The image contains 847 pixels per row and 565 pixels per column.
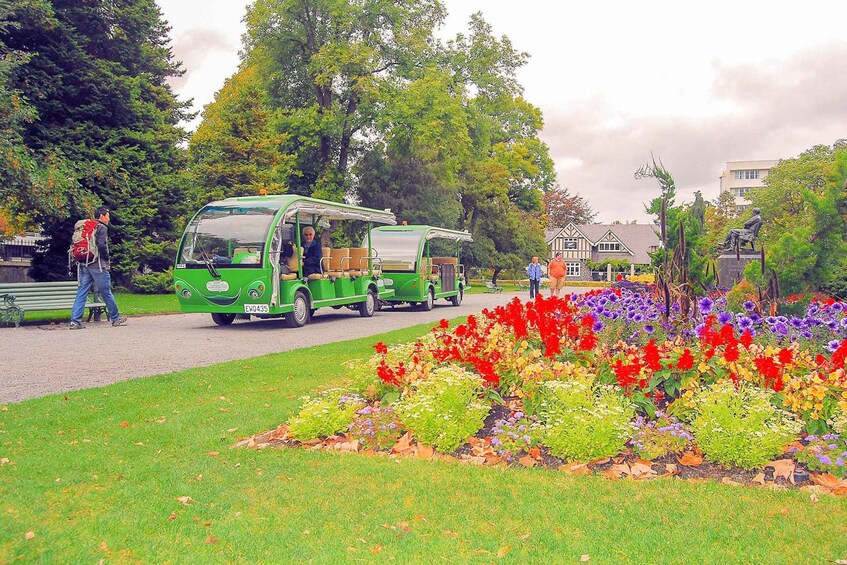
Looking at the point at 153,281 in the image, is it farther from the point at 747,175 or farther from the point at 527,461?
the point at 747,175

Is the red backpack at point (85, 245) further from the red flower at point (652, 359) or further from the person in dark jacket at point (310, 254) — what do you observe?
the red flower at point (652, 359)

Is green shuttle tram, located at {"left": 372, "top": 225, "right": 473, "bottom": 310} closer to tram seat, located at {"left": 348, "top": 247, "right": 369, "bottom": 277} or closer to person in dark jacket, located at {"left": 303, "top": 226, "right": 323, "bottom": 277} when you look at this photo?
tram seat, located at {"left": 348, "top": 247, "right": 369, "bottom": 277}

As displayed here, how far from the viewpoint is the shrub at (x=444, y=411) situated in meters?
5.34

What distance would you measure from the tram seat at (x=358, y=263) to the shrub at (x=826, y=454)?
596 inches

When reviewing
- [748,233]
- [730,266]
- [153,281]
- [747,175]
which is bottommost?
[153,281]

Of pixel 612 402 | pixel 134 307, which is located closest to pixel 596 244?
pixel 134 307

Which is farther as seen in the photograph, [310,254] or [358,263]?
[358,263]

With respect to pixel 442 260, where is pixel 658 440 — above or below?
below

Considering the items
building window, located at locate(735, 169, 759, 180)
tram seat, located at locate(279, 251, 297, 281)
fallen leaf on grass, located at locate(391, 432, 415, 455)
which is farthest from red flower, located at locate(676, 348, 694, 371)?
building window, located at locate(735, 169, 759, 180)

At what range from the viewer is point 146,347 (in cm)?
1174

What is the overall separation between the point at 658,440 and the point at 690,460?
24 cm

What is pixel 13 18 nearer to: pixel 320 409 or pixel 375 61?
pixel 375 61

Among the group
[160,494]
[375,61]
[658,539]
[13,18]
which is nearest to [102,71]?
[13,18]

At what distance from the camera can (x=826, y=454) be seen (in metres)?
4.73
